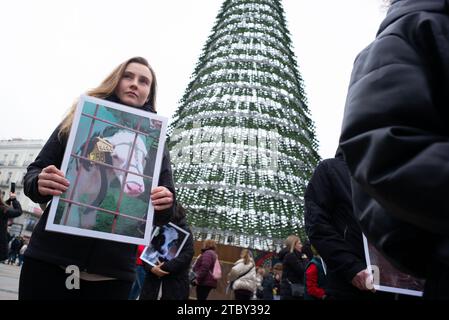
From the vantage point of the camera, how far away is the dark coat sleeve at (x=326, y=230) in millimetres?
2230

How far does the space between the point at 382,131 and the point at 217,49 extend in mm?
18765

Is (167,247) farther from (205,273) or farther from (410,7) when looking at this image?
(410,7)

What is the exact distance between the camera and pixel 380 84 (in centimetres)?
87

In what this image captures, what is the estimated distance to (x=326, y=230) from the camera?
2471 millimetres

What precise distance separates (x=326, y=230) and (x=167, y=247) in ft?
9.45

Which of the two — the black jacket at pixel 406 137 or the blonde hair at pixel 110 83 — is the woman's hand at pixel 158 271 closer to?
the blonde hair at pixel 110 83

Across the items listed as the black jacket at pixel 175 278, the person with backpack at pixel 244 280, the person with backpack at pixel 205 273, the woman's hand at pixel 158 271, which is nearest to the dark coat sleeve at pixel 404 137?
the black jacket at pixel 175 278

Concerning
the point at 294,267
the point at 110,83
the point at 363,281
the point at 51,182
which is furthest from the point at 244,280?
the point at 51,182

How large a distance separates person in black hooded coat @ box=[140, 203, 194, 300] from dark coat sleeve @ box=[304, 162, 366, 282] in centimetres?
246

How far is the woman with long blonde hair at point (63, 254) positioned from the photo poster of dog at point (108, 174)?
3.0 inches
